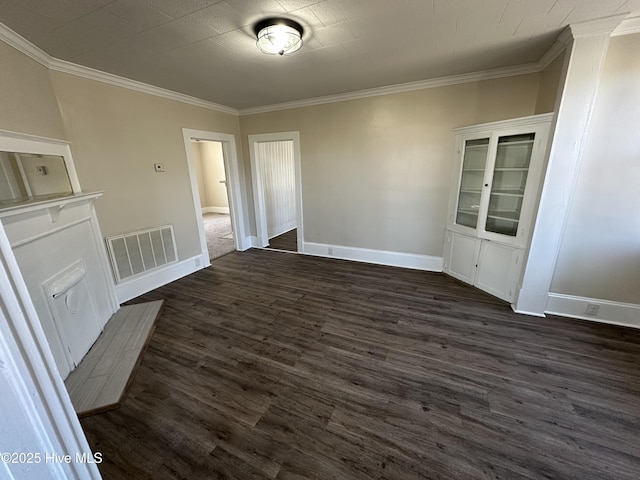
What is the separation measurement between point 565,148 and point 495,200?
2.71 feet

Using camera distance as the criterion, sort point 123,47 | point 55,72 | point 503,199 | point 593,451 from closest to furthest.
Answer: point 593,451 → point 123,47 → point 55,72 → point 503,199

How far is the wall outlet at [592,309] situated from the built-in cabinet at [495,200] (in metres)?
0.62

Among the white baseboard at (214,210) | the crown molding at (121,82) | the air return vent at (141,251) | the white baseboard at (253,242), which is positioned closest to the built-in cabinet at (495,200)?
the white baseboard at (253,242)

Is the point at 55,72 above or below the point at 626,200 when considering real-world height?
above

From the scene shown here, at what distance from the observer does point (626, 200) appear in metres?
2.29

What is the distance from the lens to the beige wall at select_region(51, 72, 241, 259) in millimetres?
2678

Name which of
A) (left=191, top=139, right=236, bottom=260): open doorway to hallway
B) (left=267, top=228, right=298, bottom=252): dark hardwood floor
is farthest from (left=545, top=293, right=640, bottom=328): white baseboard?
(left=191, top=139, right=236, bottom=260): open doorway to hallway

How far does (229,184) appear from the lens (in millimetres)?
4746

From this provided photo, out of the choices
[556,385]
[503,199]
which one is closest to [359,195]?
[503,199]

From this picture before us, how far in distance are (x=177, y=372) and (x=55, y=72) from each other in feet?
10.2

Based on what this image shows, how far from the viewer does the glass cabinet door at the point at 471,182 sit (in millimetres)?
3188

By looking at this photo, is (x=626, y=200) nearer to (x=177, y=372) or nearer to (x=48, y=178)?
(x=177, y=372)

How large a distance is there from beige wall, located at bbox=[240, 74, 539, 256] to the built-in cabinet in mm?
209

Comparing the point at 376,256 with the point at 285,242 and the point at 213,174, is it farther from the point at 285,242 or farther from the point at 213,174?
the point at 213,174
